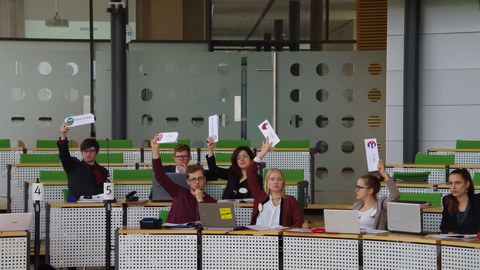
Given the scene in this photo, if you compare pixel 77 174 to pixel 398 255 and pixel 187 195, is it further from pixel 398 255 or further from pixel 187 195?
pixel 398 255

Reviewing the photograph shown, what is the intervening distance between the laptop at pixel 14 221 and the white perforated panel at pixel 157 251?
0.82 metres

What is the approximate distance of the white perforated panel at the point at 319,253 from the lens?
328 inches

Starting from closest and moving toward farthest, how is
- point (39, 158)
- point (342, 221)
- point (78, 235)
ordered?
point (342, 221)
point (78, 235)
point (39, 158)

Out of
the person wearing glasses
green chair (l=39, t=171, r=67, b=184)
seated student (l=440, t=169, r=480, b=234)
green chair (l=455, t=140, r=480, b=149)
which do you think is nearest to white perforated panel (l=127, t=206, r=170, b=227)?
the person wearing glasses

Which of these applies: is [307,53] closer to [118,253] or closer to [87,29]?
[87,29]

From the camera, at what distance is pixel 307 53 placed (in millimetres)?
18953

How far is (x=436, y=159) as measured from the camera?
13719mm

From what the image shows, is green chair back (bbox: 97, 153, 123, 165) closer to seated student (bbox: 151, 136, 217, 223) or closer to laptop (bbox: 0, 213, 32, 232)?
seated student (bbox: 151, 136, 217, 223)

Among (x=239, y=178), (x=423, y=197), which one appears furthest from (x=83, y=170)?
(x=423, y=197)

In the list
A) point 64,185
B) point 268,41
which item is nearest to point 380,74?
point 268,41

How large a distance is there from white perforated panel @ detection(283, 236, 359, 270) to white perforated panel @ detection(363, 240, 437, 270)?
0.11 m

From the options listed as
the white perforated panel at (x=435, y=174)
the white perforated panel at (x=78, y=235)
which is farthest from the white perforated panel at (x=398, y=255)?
the white perforated panel at (x=435, y=174)

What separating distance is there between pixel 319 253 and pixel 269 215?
1.23 meters

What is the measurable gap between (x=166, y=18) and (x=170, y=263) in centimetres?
1141
